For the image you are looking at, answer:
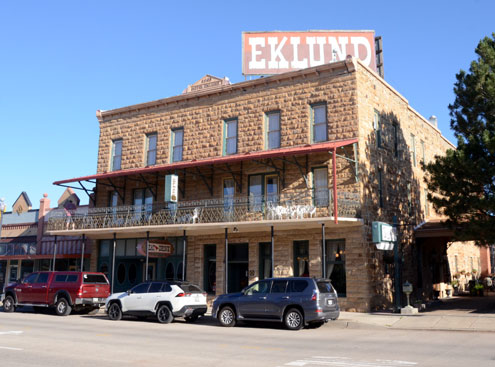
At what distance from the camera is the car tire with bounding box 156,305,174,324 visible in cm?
1711

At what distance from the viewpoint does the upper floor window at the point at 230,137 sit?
24609mm

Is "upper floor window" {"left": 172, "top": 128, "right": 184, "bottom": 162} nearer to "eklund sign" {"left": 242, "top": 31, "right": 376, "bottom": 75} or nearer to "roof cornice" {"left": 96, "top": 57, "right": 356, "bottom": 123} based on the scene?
"roof cornice" {"left": 96, "top": 57, "right": 356, "bottom": 123}

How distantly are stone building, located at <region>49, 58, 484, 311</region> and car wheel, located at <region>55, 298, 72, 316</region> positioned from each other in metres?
3.89

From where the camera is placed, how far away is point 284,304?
15203mm

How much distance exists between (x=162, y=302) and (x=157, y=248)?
6776mm

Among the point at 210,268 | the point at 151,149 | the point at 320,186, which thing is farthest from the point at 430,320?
the point at 151,149

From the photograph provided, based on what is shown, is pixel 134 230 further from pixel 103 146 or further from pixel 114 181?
pixel 103 146

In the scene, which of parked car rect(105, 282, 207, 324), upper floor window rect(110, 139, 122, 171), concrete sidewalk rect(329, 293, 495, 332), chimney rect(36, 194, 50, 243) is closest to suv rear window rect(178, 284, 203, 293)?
parked car rect(105, 282, 207, 324)

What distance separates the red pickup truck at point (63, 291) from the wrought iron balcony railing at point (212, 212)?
14.5ft

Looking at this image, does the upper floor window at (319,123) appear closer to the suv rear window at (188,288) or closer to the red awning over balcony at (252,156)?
the red awning over balcony at (252,156)

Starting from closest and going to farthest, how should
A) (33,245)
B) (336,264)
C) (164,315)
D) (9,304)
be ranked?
(164,315) < (336,264) < (9,304) < (33,245)

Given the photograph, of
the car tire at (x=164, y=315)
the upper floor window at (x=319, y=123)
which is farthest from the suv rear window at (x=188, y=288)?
the upper floor window at (x=319, y=123)

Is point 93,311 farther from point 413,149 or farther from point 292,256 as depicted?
point 413,149

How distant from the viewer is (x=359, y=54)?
2770 cm
